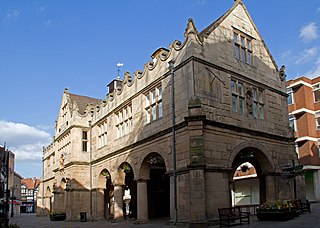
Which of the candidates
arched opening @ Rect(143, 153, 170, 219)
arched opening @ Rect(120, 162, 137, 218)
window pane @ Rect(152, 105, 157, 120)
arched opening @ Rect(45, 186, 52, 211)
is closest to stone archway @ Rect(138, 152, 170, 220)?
arched opening @ Rect(143, 153, 170, 219)

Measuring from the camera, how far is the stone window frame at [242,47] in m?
22.1

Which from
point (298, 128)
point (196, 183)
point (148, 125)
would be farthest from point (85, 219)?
point (298, 128)

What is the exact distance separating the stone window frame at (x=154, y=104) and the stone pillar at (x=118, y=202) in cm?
623

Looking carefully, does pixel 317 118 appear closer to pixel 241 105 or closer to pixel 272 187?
pixel 272 187

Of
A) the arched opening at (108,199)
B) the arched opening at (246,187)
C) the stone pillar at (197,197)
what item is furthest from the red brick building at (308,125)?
the stone pillar at (197,197)

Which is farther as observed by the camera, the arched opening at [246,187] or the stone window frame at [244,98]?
the arched opening at [246,187]

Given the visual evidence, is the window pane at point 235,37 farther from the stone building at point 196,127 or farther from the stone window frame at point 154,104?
the stone window frame at point 154,104

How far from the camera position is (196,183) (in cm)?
1714

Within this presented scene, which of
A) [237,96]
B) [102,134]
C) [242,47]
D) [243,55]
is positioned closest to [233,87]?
[237,96]

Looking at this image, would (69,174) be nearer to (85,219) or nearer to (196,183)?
(85,219)

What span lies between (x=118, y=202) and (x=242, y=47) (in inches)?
516

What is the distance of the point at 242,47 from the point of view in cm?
2259

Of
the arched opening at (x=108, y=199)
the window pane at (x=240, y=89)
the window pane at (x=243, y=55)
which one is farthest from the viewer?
the arched opening at (x=108, y=199)

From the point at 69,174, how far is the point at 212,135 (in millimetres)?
17616
